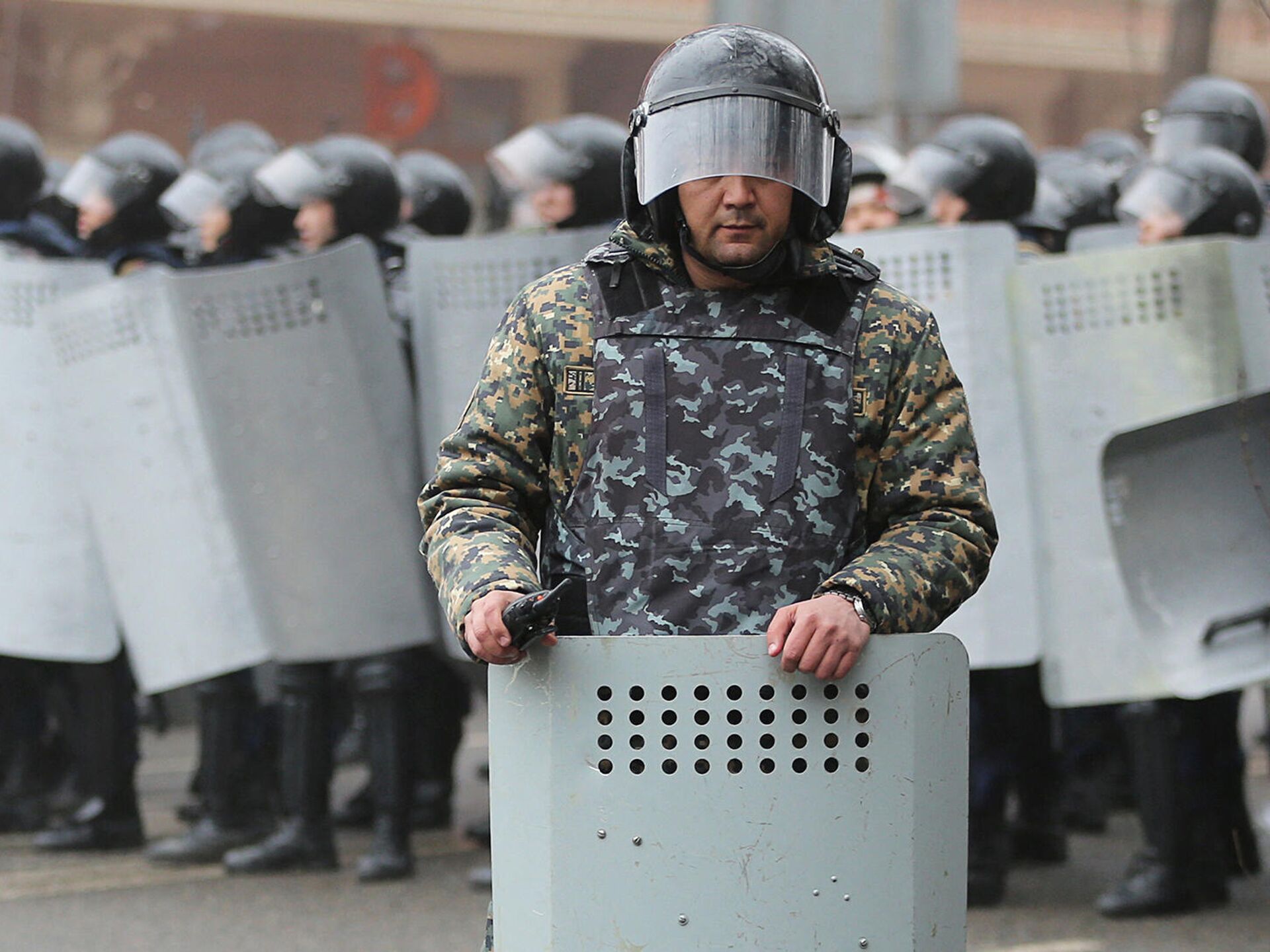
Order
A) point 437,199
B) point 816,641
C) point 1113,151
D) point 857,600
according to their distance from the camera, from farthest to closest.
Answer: point 1113,151 < point 437,199 < point 857,600 < point 816,641

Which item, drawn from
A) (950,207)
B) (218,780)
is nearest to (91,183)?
(218,780)

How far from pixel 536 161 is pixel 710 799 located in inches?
172

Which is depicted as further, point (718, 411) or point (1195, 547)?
point (1195, 547)

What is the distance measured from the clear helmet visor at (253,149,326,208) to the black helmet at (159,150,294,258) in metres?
0.22

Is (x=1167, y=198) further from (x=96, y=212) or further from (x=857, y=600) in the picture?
(x=857, y=600)

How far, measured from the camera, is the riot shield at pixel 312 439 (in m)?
6.06

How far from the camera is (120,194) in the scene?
7176mm

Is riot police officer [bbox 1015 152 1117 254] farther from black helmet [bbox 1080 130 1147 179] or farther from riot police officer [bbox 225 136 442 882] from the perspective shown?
riot police officer [bbox 225 136 442 882]

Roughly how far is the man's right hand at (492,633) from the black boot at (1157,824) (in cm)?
362

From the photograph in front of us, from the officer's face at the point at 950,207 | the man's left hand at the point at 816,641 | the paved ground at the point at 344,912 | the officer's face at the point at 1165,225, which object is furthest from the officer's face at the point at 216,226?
the man's left hand at the point at 816,641

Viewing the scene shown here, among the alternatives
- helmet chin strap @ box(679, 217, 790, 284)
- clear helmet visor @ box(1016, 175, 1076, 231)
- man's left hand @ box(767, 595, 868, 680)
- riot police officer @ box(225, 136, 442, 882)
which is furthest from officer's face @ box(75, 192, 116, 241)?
man's left hand @ box(767, 595, 868, 680)

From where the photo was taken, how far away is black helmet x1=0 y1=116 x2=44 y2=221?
736cm

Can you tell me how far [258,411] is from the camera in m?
6.09

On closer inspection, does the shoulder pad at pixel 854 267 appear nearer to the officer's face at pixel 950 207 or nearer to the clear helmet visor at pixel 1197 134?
the officer's face at pixel 950 207
